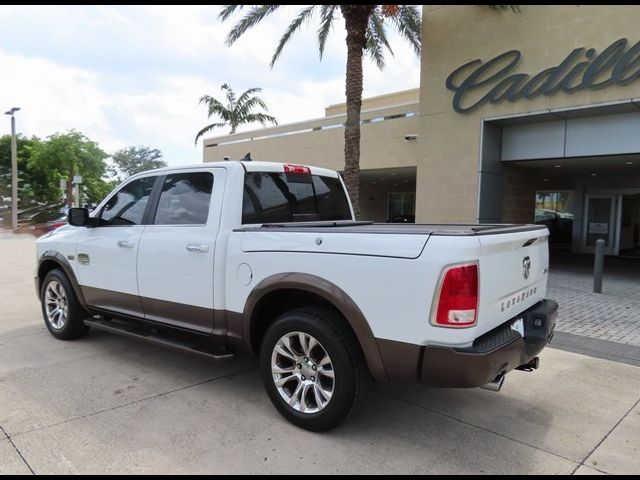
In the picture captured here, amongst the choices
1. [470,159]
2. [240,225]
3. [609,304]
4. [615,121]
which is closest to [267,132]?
[470,159]

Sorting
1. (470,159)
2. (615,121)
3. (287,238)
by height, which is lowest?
(287,238)

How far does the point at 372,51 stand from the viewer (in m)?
15.0

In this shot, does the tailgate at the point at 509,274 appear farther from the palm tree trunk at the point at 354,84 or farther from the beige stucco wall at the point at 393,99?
the beige stucco wall at the point at 393,99

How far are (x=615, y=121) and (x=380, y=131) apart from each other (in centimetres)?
729

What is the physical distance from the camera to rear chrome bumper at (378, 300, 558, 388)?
2771 millimetres

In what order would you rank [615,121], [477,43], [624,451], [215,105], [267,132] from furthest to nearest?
[215,105]
[267,132]
[477,43]
[615,121]
[624,451]

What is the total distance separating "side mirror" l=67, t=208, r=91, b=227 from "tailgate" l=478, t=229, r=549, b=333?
4.00 metres

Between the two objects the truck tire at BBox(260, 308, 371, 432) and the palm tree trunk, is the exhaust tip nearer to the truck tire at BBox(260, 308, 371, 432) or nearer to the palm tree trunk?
the truck tire at BBox(260, 308, 371, 432)

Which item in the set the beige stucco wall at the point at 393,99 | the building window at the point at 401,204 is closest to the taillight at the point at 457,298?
the beige stucco wall at the point at 393,99

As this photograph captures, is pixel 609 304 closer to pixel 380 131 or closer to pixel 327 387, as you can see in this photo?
pixel 327 387

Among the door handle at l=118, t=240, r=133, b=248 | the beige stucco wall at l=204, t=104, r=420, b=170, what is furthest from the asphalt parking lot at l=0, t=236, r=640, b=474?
the beige stucco wall at l=204, t=104, r=420, b=170

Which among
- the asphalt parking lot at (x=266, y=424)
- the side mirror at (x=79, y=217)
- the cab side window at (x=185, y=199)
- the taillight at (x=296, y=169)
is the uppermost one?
the taillight at (x=296, y=169)

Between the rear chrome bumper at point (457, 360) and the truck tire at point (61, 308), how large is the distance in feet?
12.7

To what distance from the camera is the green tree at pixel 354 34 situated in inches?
446
